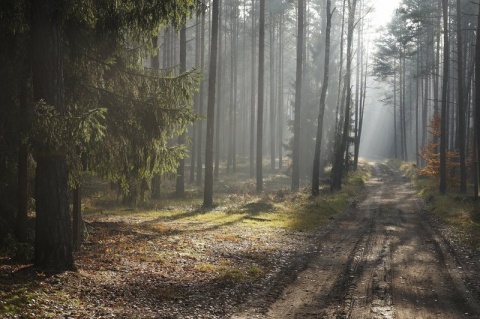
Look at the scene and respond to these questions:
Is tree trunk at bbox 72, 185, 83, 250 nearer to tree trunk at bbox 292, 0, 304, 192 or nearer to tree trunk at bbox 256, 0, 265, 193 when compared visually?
tree trunk at bbox 256, 0, 265, 193

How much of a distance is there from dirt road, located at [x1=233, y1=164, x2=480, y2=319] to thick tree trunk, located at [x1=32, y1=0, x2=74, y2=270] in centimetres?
382

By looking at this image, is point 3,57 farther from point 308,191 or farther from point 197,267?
point 308,191

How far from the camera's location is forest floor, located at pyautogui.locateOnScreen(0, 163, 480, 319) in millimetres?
8320

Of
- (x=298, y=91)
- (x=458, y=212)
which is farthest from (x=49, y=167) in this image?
(x=298, y=91)

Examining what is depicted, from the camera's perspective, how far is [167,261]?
11.9 meters

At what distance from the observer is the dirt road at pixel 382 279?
855 centimetres

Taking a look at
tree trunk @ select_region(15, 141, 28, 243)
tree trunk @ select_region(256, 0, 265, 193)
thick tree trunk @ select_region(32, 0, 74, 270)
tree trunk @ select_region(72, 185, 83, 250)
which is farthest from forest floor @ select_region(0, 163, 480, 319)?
tree trunk @ select_region(256, 0, 265, 193)

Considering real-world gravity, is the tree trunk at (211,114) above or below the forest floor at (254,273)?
above

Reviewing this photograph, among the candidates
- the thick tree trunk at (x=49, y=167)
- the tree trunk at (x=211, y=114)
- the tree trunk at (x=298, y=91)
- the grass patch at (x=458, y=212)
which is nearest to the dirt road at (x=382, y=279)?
the grass patch at (x=458, y=212)

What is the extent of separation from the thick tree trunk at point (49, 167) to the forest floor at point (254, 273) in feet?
1.71

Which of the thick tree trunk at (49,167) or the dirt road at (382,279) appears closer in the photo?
the dirt road at (382,279)

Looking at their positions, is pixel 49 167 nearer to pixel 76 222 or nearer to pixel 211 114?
pixel 76 222

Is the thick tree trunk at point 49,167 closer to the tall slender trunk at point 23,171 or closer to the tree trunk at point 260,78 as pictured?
the tall slender trunk at point 23,171

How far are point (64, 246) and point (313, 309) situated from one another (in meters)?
4.89
